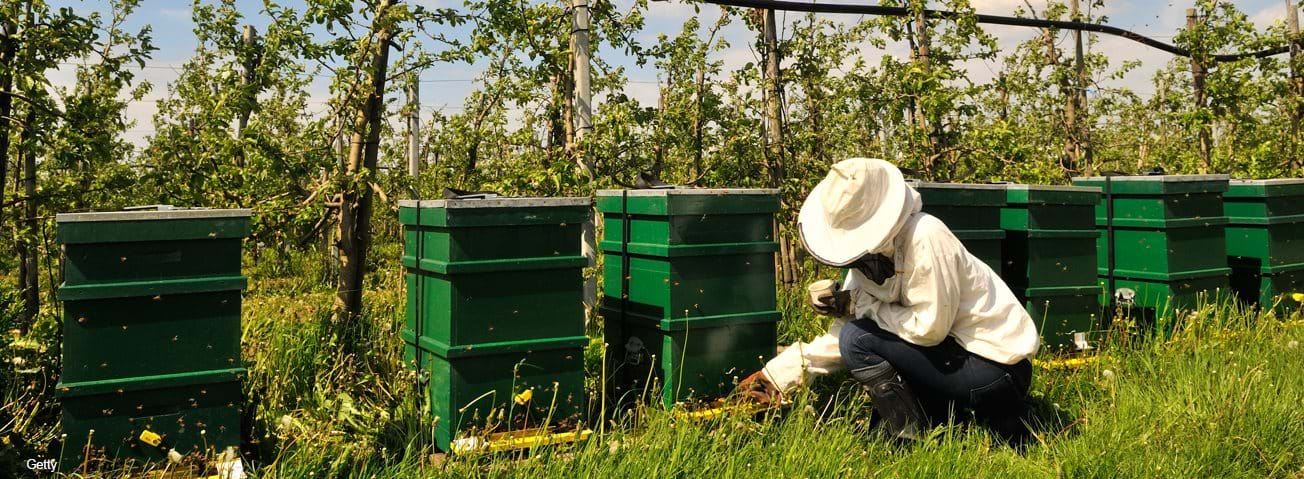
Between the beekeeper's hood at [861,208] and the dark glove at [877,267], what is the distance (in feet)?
0.19

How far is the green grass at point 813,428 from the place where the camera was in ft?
11.1

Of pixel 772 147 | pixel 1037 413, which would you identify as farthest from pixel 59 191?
pixel 1037 413

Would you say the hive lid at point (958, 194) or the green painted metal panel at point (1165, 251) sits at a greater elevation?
the hive lid at point (958, 194)

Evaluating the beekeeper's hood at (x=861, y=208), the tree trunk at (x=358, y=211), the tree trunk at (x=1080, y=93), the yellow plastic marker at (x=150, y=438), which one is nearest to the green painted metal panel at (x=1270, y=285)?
the beekeeper's hood at (x=861, y=208)

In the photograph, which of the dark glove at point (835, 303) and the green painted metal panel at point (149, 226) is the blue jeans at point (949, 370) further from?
the green painted metal panel at point (149, 226)

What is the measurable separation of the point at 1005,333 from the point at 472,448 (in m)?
2.13

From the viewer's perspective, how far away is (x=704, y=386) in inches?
160

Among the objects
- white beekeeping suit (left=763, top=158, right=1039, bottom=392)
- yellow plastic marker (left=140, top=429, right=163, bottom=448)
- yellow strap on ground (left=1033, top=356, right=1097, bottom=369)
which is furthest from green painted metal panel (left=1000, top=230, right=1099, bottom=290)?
yellow plastic marker (left=140, top=429, right=163, bottom=448)

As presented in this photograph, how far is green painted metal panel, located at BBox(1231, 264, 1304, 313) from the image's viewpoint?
606cm

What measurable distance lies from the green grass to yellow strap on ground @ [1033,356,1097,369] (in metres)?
0.03

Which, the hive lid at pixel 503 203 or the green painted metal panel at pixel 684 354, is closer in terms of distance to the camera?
the hive lid at pixel 503 203

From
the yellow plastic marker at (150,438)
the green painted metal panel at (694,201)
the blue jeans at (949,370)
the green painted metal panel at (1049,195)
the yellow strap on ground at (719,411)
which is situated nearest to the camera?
the yellow plastic marker at (150,438)

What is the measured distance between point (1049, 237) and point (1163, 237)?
92 cm

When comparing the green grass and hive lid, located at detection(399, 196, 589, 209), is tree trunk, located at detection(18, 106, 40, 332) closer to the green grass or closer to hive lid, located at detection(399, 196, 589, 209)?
the green grass
